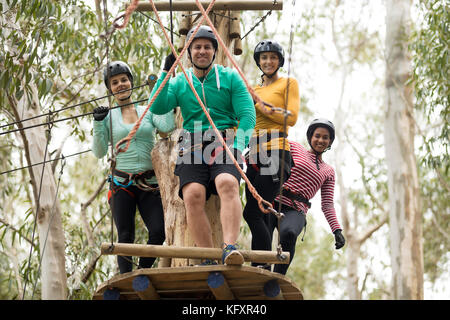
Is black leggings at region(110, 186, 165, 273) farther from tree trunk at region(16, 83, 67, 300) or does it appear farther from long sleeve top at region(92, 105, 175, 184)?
tree trunk at region(16, 83, 67, 300)

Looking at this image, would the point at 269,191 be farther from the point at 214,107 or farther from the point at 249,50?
the point at 249,50

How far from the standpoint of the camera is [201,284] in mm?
3959

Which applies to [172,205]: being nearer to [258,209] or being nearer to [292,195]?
[258,209]

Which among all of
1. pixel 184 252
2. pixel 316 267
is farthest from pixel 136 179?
pixel 316 267

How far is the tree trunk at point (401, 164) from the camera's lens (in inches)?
446

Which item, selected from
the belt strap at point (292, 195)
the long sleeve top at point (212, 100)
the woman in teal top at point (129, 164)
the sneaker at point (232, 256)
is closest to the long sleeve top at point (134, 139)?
the woman in teal top at point (129, 164)

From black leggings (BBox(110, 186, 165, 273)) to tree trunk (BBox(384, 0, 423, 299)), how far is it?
7.50 metres

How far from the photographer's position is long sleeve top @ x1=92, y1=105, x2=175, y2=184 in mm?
4508

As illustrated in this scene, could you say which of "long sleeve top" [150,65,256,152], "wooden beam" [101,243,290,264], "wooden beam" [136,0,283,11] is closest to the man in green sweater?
"long sleeve top" [150,65,256,152]

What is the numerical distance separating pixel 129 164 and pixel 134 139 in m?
0.19

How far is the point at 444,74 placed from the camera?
8.86 metres

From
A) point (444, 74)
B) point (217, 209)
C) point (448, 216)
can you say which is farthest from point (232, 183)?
point (448, 216)

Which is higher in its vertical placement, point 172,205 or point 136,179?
point 136,179

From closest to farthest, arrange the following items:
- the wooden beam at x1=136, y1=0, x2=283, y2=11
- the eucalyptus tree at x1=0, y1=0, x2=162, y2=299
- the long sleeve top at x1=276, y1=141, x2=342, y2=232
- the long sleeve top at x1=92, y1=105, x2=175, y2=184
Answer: the long sleeve top at x1=92, y1=105, x2=175, y2=184, the long sleeve top at x1=276, y1=141, x2=342, y2=232, the wooden beam at x1=136, y1=0, x2=283, y2=11, the eucalyptus tree at x1=0, y1=0, x2=162, y2=299
